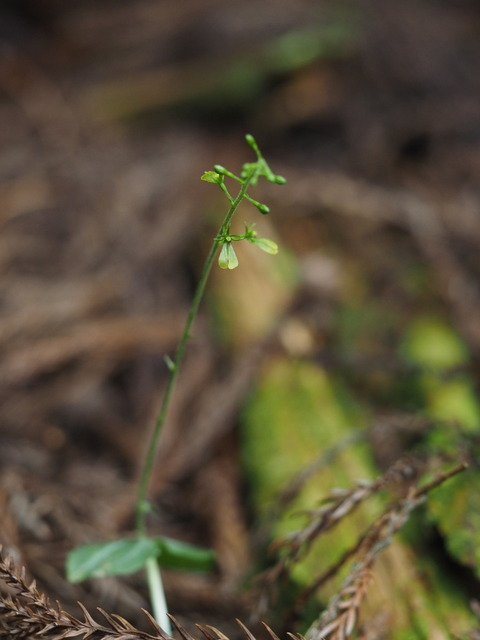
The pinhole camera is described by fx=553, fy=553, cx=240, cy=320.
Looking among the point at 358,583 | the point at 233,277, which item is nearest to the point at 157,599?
the point at 358,583

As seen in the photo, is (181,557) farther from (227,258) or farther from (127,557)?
(227,258)

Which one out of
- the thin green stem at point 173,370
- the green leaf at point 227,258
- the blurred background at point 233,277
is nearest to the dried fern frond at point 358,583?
the blurred background at point 233,277

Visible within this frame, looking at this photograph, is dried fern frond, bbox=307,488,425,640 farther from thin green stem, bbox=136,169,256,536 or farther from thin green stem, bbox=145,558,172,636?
thin green stem, bbox=136,169,256,536

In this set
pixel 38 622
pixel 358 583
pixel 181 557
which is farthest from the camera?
pixel 181 557

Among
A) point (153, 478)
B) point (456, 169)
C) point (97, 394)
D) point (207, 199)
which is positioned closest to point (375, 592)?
point (153, 478)

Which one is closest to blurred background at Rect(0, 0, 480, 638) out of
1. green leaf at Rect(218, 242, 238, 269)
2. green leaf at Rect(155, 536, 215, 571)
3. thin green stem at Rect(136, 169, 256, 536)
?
green leaf at Rect(155, 536, 215, 571)
